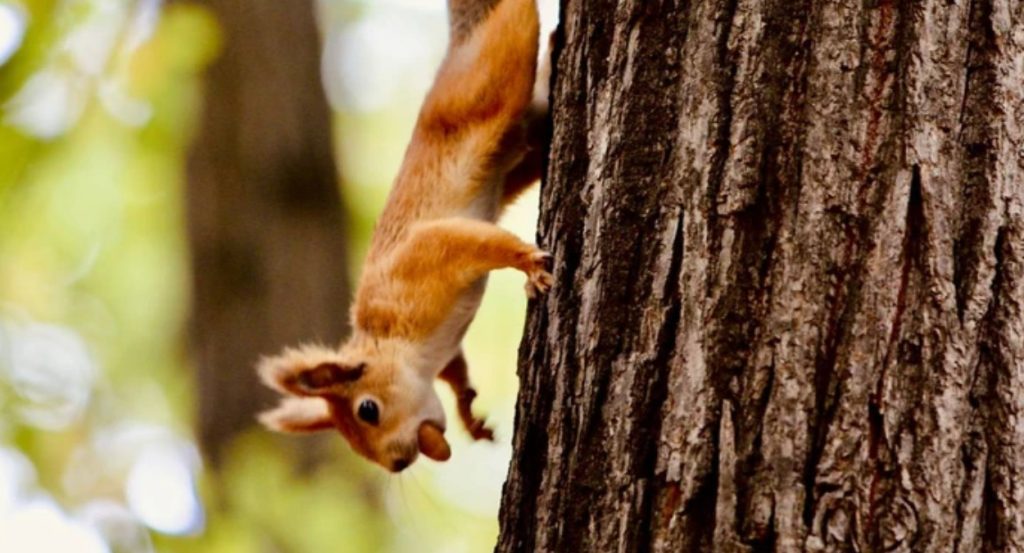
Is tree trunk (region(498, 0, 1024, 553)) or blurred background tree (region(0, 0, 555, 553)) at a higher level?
blurred background tree (region(0, 0, 555, 553))

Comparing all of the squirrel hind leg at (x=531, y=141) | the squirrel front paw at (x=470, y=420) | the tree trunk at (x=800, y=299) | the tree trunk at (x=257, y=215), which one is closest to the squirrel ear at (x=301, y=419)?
the squirrel front paw at (x=470, y=420)

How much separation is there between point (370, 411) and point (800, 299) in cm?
201

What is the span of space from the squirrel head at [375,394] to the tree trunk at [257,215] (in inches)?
39.4

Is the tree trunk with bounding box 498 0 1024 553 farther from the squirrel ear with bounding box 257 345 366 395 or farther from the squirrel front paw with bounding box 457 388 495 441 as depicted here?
the squirrel ear with bounding box 257 345 366 395

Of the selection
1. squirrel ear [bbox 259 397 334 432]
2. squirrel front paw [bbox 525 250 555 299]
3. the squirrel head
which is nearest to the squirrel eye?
the squirrel head

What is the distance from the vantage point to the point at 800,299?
5.51ft

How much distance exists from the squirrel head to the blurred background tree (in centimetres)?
22

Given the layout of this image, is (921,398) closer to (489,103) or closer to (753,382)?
(753,382)

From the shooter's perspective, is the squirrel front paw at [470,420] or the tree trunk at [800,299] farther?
the squirrel front paw at [470,420]

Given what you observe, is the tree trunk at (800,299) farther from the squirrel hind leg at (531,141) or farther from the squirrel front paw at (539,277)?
the squirrel hind leg at (531,141)

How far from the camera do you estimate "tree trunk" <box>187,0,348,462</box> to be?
4.60 meters

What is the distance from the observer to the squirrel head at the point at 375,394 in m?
3.47

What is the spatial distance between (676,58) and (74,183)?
14.9 feet

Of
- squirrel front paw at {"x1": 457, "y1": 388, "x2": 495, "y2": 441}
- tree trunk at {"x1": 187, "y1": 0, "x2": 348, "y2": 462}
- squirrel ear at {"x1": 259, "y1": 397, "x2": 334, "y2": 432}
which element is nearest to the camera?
squirrel front paw at {"x1": 457, "y1": 388, "x2": 495, "y2": 441}
